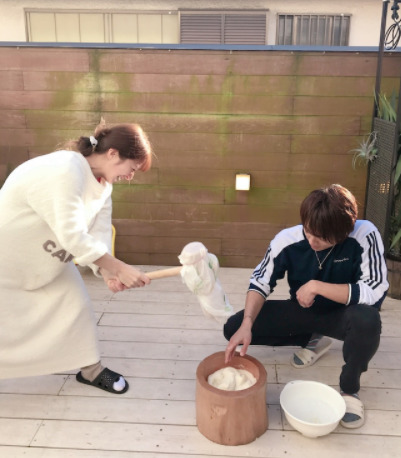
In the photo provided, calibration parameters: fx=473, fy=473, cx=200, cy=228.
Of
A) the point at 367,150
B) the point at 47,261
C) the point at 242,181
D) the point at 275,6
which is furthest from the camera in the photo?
the point at 275,6

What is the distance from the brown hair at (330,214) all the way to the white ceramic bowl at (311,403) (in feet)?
2.02

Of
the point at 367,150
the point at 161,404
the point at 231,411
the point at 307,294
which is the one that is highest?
the point at 367,150

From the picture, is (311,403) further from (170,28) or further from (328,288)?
(170,28)

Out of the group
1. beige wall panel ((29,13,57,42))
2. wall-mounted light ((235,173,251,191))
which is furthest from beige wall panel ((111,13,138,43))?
wall-mounted light ((235,173,251,191))

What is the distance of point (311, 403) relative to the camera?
194cm

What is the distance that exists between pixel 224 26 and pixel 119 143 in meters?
5.13

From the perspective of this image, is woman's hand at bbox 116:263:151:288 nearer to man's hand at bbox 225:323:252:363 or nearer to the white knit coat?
the white knit coat

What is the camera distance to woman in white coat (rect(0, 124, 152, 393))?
66.0 inches

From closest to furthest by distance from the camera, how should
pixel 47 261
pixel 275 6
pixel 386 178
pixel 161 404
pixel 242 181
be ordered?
pixel 47 261
pixel 161 404
pixel 386 178
pixel 242 181
pixel 275 6

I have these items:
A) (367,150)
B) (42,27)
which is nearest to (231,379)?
(367,150)

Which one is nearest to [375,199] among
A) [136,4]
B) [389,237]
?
[389,237]

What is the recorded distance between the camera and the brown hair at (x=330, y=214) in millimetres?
1798

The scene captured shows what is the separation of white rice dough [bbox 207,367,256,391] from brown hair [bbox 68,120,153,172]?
88 centimetres

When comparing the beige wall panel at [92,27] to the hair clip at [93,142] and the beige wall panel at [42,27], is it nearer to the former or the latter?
the beige wall panel at [42,27]
